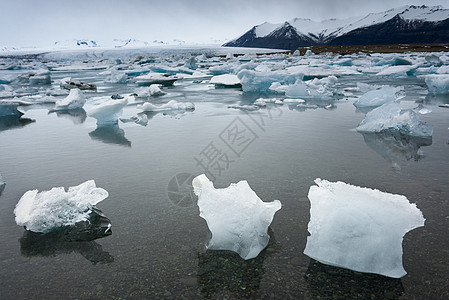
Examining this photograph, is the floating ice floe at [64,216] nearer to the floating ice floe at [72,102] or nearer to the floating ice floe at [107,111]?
the floating ice floe at [107,111]

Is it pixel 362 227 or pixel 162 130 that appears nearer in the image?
pixel 362 227

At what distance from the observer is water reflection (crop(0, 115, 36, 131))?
686 cm

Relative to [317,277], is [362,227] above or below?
above

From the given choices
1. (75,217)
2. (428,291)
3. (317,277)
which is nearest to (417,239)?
(428,291)

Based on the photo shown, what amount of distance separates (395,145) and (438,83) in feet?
22.2

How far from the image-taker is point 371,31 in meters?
114

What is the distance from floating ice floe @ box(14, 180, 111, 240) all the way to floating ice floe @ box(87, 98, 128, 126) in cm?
371

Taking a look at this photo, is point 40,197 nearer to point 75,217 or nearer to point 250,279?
point 75,217

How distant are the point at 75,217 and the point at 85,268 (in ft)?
1.77

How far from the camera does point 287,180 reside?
3256 millimetres

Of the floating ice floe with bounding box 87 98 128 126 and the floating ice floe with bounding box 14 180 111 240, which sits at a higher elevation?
the floating ice floe with bounding box 14 180 111 240

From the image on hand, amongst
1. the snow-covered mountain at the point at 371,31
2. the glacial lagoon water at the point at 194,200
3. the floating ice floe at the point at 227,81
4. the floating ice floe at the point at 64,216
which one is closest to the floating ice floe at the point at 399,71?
the floating ice floe at the point at 227,81

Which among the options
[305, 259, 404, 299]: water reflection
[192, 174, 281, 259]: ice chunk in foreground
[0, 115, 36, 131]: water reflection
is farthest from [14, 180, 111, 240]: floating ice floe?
[0, 115, 36, 131]: water reflection

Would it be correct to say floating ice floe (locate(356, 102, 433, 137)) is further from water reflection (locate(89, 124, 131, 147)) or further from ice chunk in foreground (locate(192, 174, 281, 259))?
water reflection (locate(89, 124, 131, 147))
